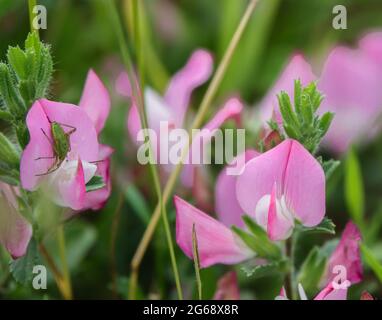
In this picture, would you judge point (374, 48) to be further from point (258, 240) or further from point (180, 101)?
point (258, 240)

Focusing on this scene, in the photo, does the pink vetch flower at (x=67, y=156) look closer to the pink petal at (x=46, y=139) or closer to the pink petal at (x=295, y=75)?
the pink petal at (x=46, y=139)

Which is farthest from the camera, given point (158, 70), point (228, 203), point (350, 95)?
point (158, 70)

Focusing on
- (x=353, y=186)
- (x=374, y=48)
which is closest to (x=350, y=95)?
(x=374, y=48)

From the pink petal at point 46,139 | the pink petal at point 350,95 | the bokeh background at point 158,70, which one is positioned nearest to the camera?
the pink petal at point 46,139

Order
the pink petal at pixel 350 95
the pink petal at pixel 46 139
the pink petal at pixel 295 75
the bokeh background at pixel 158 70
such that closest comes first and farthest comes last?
the pink petal at pixel 46 139
the pink petal at pixel 295 75
the bokeh background at pixel 158 70
the pink petal at pixel 350 95

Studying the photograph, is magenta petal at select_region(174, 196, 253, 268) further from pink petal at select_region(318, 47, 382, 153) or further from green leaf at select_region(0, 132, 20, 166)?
pink petal at select_region(318, 47, 382, 153)

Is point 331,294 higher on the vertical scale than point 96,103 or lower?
lower

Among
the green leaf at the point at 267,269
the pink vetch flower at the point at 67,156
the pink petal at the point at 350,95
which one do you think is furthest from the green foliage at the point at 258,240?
the pink petal at the point at 350,95
